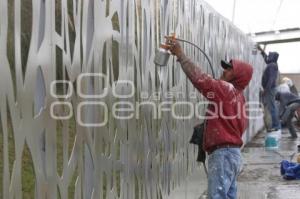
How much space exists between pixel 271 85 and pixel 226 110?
8231 mm

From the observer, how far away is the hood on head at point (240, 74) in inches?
189

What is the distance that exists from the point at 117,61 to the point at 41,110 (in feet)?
4.03

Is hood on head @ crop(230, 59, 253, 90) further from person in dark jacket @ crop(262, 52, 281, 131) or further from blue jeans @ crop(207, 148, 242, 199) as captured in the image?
person in dark jacket @ crop(262, 52, 281, 131)

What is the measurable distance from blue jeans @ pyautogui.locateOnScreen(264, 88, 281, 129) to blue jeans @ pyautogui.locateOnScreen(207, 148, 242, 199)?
8252 millimetres

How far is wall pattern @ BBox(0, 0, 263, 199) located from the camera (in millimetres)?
2531

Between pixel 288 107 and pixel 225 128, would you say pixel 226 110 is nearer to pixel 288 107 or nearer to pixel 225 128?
pixel 225 128

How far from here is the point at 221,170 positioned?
4.72m

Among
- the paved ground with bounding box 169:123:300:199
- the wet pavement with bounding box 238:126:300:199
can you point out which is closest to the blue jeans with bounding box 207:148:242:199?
the paved ground with bounding box 169:123:300:199

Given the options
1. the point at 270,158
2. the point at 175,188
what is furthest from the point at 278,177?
the point at 175,188

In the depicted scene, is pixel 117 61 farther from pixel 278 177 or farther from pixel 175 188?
pixel 278 177

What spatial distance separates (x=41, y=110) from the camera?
275cm

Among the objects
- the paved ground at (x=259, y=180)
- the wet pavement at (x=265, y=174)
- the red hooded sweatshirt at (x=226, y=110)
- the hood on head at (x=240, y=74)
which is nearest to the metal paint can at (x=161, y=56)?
the red hooded sweatshirt at (x=226, y=110)

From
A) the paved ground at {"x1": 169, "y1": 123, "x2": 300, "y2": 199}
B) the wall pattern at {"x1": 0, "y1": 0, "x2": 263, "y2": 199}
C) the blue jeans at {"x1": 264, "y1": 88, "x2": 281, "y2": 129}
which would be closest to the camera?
the wall pattern at {"x1": 0, "y1": 0, "x2": 263, "y2": 199}

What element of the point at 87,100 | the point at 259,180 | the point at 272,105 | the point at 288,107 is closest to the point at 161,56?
the point at 87,100
